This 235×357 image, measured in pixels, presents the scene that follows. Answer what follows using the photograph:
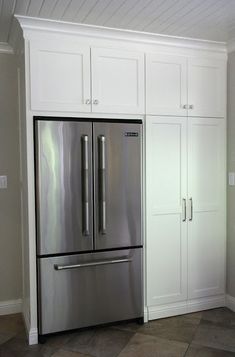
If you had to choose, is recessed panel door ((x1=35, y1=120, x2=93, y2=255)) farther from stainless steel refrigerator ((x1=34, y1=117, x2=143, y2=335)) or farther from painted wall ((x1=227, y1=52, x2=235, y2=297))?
painted wall ((x1=227, y1=52, x2=235, y2=297))

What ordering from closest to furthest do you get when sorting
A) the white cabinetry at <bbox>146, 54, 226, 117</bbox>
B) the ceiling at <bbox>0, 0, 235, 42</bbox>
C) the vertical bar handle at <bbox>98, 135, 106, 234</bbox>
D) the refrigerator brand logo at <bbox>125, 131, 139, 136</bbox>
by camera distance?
1. the ceiling at <bbox>0, 0, 235, 42</bbox>
2. the vertical bar handle at <bbox>98, 135, 106, 234</bbox>
3. the refrigerator brand logo at <bbox>125, 131, 139, 136</bbox>
4. the white cabinetry at <bbox>146, 54, 226, 117</bbox>

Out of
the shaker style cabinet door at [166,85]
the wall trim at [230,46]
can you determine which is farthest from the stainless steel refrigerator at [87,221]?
the wall trim at [230,46]

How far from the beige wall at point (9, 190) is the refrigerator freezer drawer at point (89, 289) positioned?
0.72 meters

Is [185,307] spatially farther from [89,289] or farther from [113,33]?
[113,33]

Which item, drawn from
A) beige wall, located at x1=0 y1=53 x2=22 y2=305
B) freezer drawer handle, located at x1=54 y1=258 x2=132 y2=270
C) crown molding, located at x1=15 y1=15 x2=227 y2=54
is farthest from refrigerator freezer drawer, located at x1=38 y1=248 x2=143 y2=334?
crown molding, located at x1=15 y1=15 x2=227 y2=54

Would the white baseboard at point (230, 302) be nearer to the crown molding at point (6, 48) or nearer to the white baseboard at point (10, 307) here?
the white baseboard at point (10, 307)

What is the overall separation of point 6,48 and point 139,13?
4.46ft

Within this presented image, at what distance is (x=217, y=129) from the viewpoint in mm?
3340

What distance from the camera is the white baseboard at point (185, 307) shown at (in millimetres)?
3174

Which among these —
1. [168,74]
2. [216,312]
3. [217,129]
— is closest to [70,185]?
[168,74]

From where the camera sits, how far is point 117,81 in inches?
116

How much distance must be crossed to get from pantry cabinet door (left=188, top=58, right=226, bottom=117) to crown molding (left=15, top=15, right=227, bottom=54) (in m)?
0.14

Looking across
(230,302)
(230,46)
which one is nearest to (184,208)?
(230,302)

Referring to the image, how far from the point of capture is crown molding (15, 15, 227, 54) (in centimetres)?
264
